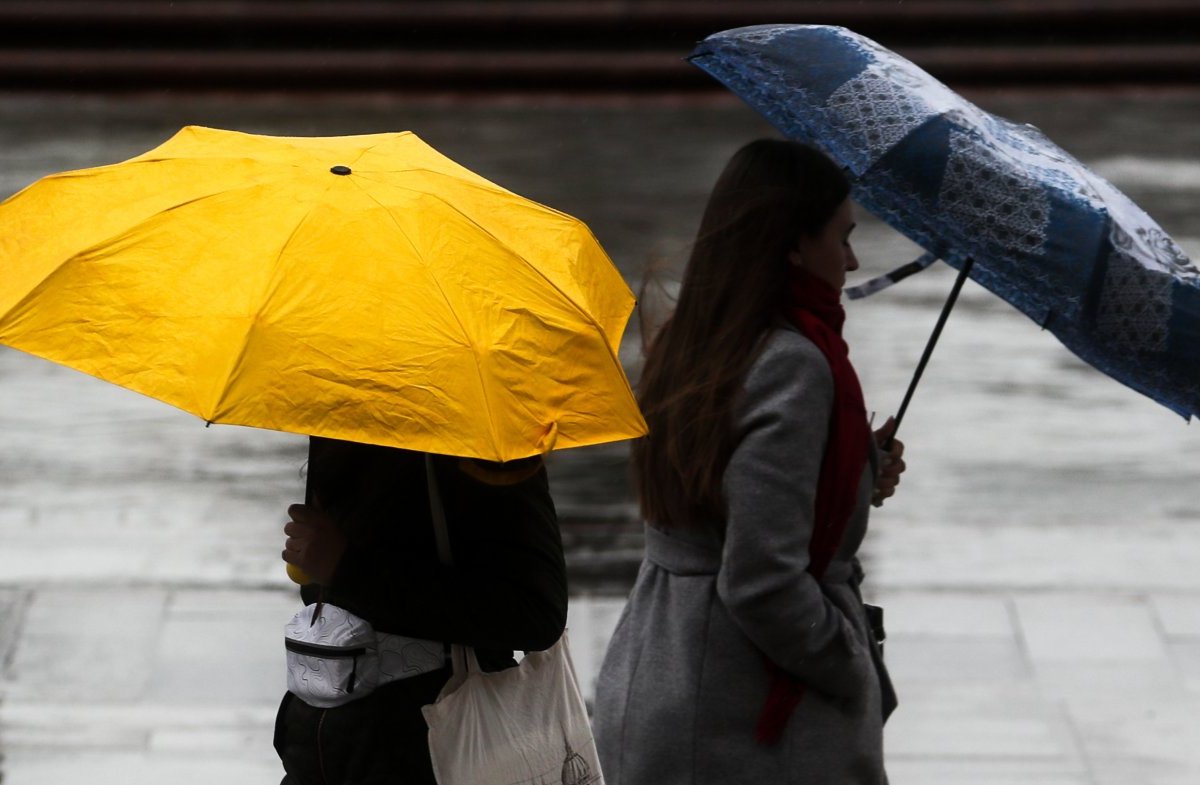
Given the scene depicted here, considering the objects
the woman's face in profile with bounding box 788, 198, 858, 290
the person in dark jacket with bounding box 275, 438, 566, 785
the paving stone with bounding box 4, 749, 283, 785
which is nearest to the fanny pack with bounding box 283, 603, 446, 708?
the person in dark jacket with bounding box 275, 438, 566, 785

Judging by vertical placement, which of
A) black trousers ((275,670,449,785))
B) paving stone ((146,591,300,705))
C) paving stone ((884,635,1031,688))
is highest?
black trousers ((275,670,449,785))

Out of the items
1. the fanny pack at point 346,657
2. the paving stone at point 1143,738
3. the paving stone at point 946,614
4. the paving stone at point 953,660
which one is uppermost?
the fanny pack at point 346,657

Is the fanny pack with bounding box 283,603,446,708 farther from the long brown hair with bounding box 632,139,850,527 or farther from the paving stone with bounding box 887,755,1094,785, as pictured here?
the paving stone with bounding box 887,755,1094,785

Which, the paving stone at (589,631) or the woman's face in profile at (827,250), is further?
the paving stone at (589,631)

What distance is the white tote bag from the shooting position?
2.97m

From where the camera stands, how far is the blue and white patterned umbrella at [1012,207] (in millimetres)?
3016

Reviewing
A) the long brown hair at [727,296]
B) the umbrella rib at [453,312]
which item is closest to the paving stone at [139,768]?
the long brown hair at [727,296]

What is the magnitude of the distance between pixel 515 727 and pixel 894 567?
3.97 meters

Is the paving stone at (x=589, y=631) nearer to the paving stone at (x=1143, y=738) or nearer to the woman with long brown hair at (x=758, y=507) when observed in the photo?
the paving stone at (x=1143, y=738)

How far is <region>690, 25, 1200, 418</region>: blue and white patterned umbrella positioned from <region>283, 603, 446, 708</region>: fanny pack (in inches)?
43.4

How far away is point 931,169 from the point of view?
3.05 m

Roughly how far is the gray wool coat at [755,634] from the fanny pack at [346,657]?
386mm

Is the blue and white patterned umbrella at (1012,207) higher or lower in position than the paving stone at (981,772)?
higher

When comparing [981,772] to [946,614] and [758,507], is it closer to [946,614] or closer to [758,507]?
[946,614]
